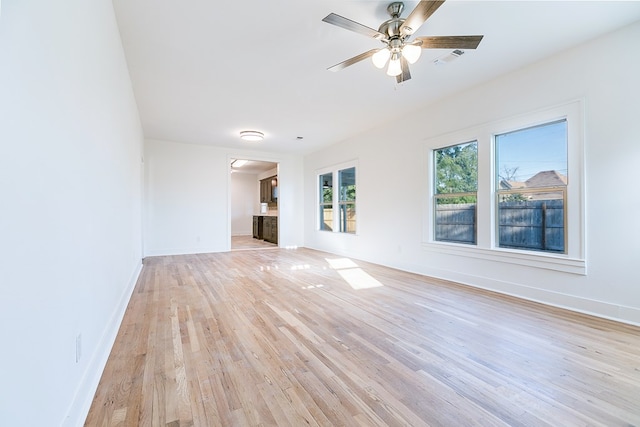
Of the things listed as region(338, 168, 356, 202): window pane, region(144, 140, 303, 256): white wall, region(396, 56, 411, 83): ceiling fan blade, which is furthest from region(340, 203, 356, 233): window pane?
region(396, 56, 411, 83): ceiling fan blade

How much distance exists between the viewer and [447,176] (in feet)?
13.8

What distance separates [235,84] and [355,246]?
3.84m

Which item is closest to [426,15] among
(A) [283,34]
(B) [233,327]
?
(A) [283,34]

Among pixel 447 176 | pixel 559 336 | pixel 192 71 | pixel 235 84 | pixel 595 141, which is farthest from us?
pixel 447 176

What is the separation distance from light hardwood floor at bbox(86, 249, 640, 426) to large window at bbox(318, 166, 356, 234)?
313cm

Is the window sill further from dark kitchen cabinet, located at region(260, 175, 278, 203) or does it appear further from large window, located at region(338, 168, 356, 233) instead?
dark kitchen cabinet, located at region(260, 175, 278, 203)

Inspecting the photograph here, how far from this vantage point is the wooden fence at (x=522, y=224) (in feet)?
10.0

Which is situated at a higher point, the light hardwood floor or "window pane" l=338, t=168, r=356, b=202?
"window pane" l=338, t=168, r=356, b=202

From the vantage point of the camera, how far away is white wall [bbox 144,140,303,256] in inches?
250

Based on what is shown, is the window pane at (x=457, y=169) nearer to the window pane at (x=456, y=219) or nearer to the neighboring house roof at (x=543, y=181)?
the window pane at (x=456, y=219)

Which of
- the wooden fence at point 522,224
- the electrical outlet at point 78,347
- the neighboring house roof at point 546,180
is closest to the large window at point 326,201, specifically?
the wooden fence at point 522,224

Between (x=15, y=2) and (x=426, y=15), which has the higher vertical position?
(x=426, y=15)

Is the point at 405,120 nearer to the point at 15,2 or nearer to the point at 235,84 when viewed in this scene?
the point at 235,84

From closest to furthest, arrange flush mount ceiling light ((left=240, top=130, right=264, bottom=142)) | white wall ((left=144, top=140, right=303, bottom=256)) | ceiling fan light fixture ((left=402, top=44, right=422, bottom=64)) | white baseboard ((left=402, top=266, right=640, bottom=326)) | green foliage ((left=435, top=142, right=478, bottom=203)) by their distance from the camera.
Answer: ceiling fan light fixture ((left=402, top=44, right=422, bottom=64)), white baseboard ((left=402, top=266, right=640, bottom=326)), green foliage ((left=435, top=142, right=478, bottom=203)), flush mount ceiling light ((left=240, top=130, right=264, bottom=142)), white wall ((left=144, top=140, right=303, bottom=256))
